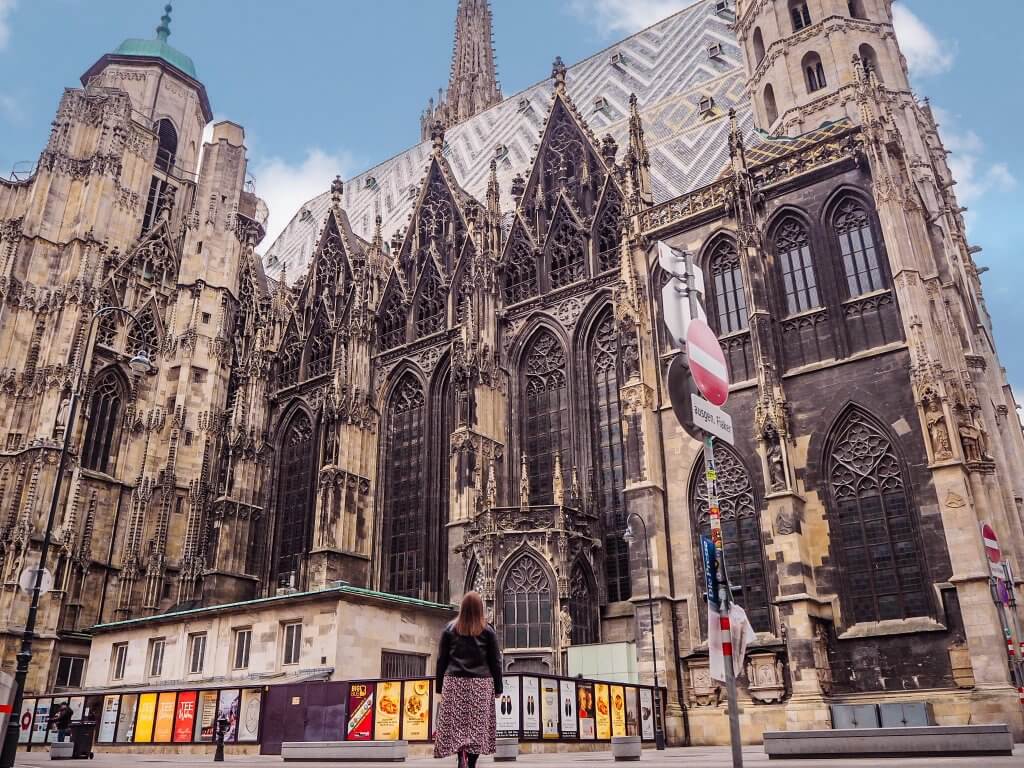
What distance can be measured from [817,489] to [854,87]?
13.8 meters

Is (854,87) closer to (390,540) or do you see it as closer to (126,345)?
(390,540)

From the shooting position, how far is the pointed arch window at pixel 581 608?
24.8m

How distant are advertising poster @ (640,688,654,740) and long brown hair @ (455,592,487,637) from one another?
14816 mm

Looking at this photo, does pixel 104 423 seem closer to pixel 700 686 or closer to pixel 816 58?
pixel 700 686

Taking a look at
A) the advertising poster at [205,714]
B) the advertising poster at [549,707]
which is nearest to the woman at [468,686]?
the advertising poster at [549,707]

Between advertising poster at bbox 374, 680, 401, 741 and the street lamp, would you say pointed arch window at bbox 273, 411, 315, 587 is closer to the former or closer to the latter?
the street lamp

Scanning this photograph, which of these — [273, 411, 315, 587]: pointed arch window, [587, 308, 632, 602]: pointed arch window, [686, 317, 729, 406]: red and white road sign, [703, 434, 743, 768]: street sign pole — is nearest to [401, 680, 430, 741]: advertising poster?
[587, 308, 632, 602]: pointed arch window

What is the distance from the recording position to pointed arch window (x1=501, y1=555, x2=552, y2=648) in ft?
81.4

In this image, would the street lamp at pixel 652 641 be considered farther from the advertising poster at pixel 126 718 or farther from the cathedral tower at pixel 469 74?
the cathedral tower at pixel 469 74

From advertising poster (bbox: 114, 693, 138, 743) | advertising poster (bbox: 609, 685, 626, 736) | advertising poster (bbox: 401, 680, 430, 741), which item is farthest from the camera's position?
advertising poster (bbox: 114, 693, 138, 743)

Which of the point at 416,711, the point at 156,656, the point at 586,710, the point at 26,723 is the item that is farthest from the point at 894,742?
the point at 26,723

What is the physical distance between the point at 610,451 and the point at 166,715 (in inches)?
612

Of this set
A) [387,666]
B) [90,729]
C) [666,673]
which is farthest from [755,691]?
[90,729]

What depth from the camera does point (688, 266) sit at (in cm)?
1118
